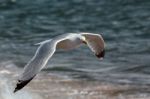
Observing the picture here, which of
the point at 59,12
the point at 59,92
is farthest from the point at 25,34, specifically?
the point at 59,92

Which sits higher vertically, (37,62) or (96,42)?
(37,62)

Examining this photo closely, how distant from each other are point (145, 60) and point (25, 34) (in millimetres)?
3400

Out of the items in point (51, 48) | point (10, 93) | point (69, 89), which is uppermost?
point (51, 48)

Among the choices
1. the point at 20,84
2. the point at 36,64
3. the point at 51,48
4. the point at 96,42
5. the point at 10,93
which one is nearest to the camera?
the point at 20,84

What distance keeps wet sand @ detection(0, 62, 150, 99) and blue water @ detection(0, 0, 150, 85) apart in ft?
0.98

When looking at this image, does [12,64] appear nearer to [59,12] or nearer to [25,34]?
[25,34]

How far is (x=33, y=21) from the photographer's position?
44.7ft

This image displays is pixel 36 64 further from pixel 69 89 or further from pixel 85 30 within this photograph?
pixel 85 30

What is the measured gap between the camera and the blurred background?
28.1ft

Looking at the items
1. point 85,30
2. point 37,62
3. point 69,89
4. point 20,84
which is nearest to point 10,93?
point 69,89

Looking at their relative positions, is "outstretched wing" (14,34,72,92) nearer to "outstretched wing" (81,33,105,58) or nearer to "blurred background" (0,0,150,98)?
"outstretched wing" (81,33,105,58)

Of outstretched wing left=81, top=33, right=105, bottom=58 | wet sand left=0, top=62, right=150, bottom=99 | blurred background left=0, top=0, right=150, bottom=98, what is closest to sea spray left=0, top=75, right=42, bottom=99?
wet sand left=0, top=62, right=150, bottom=99

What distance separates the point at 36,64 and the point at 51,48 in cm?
38

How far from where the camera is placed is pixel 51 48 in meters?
5.46
